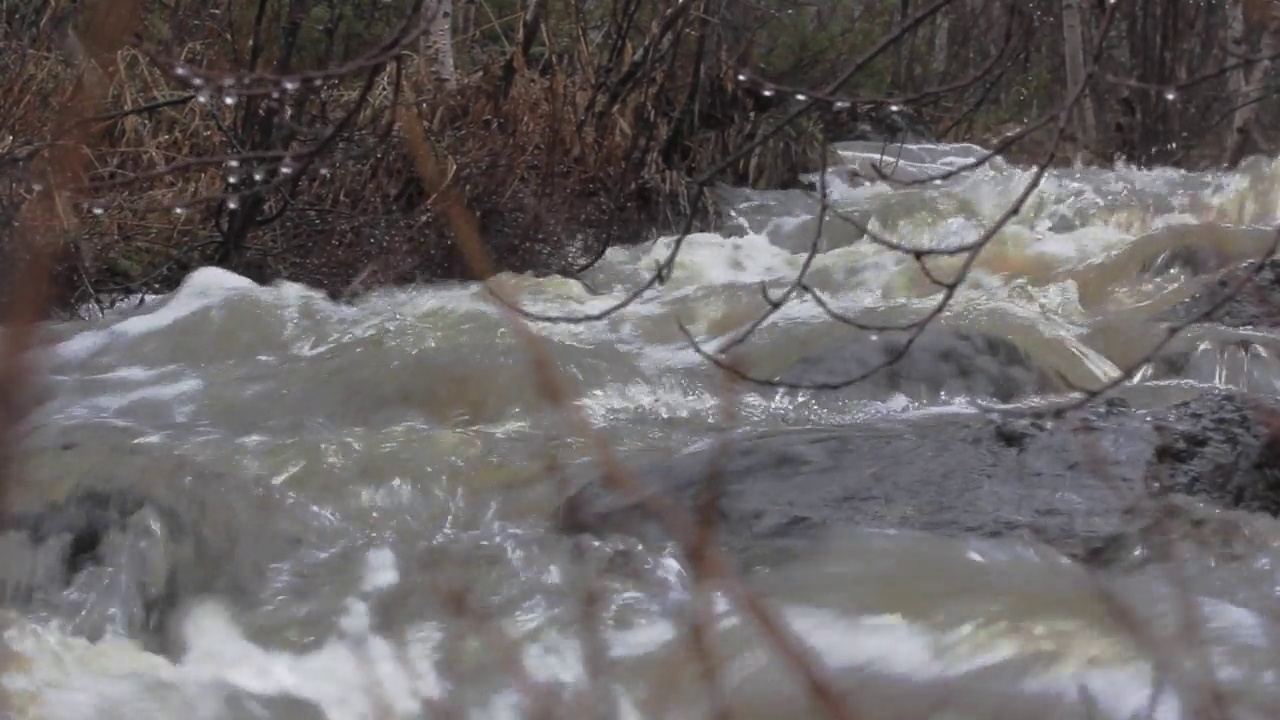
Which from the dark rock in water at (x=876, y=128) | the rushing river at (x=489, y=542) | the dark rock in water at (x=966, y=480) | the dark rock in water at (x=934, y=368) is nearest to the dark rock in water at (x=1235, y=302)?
the rushing river at (x=489, y=542)

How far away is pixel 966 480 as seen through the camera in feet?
11.2

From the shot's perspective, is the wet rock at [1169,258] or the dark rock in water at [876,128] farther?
the dark rock in water at [876,128]

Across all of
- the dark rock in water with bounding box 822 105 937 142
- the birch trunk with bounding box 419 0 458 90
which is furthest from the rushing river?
the dark rock in water with bounding box 822 105 937 142

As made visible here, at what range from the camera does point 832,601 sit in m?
2.97

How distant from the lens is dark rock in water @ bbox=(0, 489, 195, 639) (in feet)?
10.1

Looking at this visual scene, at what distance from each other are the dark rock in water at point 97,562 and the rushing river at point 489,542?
0.9 inches

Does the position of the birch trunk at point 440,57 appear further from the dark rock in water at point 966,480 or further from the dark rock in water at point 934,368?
the dark rock in water at point 966,480

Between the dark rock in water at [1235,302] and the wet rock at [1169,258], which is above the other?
the dark rock in water at [1235,302]

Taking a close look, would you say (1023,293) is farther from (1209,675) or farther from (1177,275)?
(1209,675)

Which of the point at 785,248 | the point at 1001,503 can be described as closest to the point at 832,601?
the point at 1001,503

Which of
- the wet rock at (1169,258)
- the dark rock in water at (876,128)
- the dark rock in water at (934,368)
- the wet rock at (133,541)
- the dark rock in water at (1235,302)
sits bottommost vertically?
the dark rock in water at (876,128)

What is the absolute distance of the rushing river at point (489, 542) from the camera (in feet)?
8.78

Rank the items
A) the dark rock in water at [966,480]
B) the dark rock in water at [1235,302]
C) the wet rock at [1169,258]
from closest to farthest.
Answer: the dark rock in water at [966,480]
the dark rock in water at [1235,302]
the wet rock at [1169,258]

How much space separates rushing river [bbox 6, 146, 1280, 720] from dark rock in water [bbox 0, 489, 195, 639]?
24 mm
